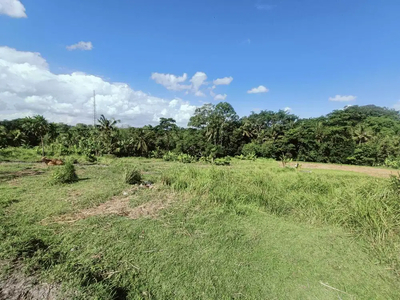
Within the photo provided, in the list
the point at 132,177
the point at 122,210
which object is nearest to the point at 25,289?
the point at 122,210

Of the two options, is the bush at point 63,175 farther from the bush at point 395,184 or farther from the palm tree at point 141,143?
the palm tree at point 141,143

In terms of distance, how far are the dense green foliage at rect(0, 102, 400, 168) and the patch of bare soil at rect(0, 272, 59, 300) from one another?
19.7 m

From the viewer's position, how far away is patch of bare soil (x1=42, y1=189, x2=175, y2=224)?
3.56m

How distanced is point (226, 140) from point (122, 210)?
29622 mm

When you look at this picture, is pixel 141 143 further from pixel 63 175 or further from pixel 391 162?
pixel 391 162

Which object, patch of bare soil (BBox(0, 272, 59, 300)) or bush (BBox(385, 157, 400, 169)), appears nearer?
patch of bare soil (BBox(0, 272, 59, 300))

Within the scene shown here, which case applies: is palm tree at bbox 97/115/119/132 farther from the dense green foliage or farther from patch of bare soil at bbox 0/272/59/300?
patch of bare soil at bbox 0/272/59/300

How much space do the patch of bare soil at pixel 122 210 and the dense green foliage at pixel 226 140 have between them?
17.7 metres

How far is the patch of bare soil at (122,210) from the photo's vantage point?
3.56m

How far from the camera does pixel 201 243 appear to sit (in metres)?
2.94

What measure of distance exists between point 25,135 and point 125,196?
83.8 ft

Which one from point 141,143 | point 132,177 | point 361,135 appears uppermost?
point 361,135

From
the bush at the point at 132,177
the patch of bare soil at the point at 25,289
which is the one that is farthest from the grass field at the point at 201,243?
the bush at the point at 132,177

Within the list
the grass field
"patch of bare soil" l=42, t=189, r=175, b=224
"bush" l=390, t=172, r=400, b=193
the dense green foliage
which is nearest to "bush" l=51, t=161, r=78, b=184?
the grass field
